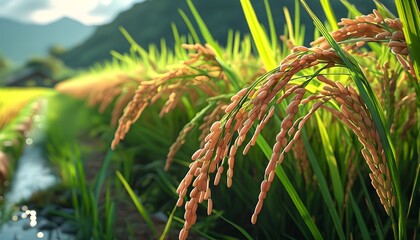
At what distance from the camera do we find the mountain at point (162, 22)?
5103 cm

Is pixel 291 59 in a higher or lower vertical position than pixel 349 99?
higher

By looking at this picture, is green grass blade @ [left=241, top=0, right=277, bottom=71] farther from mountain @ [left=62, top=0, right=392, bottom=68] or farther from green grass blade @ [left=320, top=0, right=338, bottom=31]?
mountain @ [left=62, top=0, right=392, bottom=68]

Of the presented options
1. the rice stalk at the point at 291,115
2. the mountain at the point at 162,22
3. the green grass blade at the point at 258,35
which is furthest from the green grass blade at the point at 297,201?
the mountain at the point at 162,22

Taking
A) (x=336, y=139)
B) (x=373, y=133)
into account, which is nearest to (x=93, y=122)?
(x=336, y=139)

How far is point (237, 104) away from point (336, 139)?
98 centimetres

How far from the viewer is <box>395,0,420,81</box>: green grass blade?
1205 mm

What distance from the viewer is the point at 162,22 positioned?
69625 mm

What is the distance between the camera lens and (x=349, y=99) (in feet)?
3.91

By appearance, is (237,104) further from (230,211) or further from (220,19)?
(220,19)

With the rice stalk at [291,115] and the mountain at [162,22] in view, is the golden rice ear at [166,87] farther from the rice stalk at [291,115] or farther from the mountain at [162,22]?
the mountain at [162,22]

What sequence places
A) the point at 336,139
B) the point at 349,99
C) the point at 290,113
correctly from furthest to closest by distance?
the point at 336,139
the point at 349,99
the point at 290,113

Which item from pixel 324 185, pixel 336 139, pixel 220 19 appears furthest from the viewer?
pixel 220 19

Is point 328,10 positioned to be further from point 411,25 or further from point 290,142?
point 290,142

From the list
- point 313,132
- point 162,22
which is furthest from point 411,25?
point 162,22
